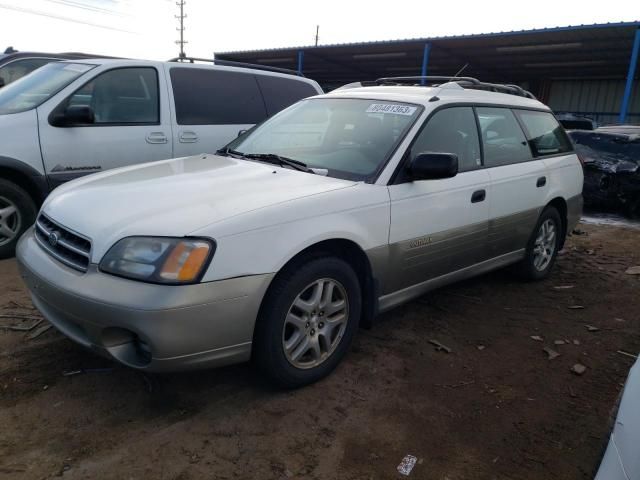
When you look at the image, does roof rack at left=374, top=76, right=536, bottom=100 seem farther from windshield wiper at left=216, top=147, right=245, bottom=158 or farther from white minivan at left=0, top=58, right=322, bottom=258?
white minivan at left=0, top=58, right=322, bottom=258

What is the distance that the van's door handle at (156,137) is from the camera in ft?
17.0

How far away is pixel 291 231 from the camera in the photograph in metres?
2.59

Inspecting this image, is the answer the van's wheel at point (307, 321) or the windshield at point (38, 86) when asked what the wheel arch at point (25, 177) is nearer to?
the windshield at point (38, 86)

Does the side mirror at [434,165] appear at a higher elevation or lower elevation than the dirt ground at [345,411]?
higher

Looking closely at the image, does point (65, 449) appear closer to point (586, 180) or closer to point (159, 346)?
point (159, 346)

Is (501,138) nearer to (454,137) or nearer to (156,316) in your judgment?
(454,137)

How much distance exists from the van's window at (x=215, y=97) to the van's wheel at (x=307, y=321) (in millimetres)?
3319

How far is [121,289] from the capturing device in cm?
230

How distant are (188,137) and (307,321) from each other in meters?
3.33

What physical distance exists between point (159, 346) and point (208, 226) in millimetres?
576

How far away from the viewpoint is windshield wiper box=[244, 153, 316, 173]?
128 inches

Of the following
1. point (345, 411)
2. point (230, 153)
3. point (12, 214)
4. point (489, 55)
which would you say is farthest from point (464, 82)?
point (489, 55)

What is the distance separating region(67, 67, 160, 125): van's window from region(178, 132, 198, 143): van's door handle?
28cm

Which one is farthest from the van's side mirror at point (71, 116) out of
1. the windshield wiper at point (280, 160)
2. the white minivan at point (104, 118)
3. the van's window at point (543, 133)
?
the van's window at point (543, 133)
